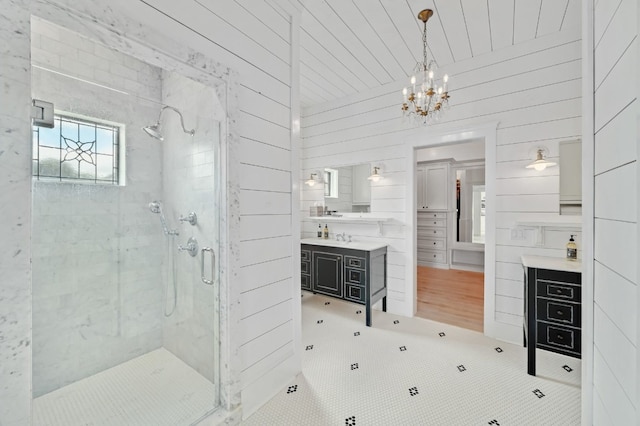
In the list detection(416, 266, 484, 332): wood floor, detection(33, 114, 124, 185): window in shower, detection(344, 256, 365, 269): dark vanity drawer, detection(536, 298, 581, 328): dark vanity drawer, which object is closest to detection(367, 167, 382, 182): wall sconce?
detection(344, 256, 365, 269): dark vanity drawer

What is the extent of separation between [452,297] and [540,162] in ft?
7.58

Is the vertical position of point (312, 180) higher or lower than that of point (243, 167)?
higher

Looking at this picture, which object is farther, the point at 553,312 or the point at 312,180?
the point at 312,180

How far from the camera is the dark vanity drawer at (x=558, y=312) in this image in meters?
2.04

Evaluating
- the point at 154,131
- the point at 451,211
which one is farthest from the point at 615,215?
the point at 451,211

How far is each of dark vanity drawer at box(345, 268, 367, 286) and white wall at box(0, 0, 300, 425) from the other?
1105 millimetres

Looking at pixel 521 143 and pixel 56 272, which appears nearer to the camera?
pixel 56 272

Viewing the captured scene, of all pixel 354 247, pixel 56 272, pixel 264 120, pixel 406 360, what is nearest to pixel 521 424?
pixel 406 360

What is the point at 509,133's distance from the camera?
2795 millimetres

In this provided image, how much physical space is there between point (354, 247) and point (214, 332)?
1864 mm

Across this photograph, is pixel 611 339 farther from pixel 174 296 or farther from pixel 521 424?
pixel 174 296

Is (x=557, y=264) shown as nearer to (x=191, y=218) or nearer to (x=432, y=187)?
(x=191, y=218)

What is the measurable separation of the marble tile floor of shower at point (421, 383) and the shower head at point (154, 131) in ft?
6.62

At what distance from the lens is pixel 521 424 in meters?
1.72
